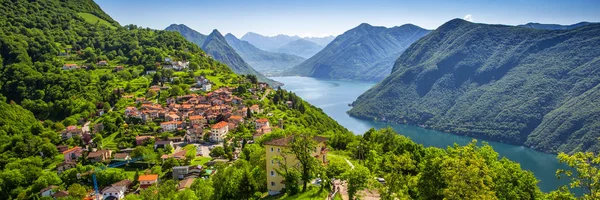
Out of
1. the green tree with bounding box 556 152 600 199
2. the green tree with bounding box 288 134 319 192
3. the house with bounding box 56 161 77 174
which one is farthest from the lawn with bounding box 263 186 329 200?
the house with bounding box 56 161 77 174

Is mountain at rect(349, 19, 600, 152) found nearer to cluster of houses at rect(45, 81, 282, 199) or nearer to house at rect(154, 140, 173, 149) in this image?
cluster of houses at rect(45, 81, 282, 199)

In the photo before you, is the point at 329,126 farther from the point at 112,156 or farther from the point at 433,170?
the point at 433,170

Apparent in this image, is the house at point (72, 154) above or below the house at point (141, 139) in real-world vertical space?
below

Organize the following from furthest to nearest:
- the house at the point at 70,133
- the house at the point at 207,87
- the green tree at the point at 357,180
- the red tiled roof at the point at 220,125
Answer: the house at the point at 207,87, the house at the point at 70,133, the red tiled roof at the point at 220,125, the green tree at the point at 357,180

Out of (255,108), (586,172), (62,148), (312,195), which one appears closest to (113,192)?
(62,148)

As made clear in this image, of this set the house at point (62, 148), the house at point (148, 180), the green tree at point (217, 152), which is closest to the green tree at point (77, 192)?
the house at point (148, 180)

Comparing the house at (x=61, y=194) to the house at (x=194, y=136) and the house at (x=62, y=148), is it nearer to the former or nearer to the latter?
the house at (x=62, y=148)

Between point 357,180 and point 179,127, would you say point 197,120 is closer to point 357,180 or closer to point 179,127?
point 179,127

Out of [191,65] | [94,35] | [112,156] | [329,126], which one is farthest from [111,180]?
[94,35]
